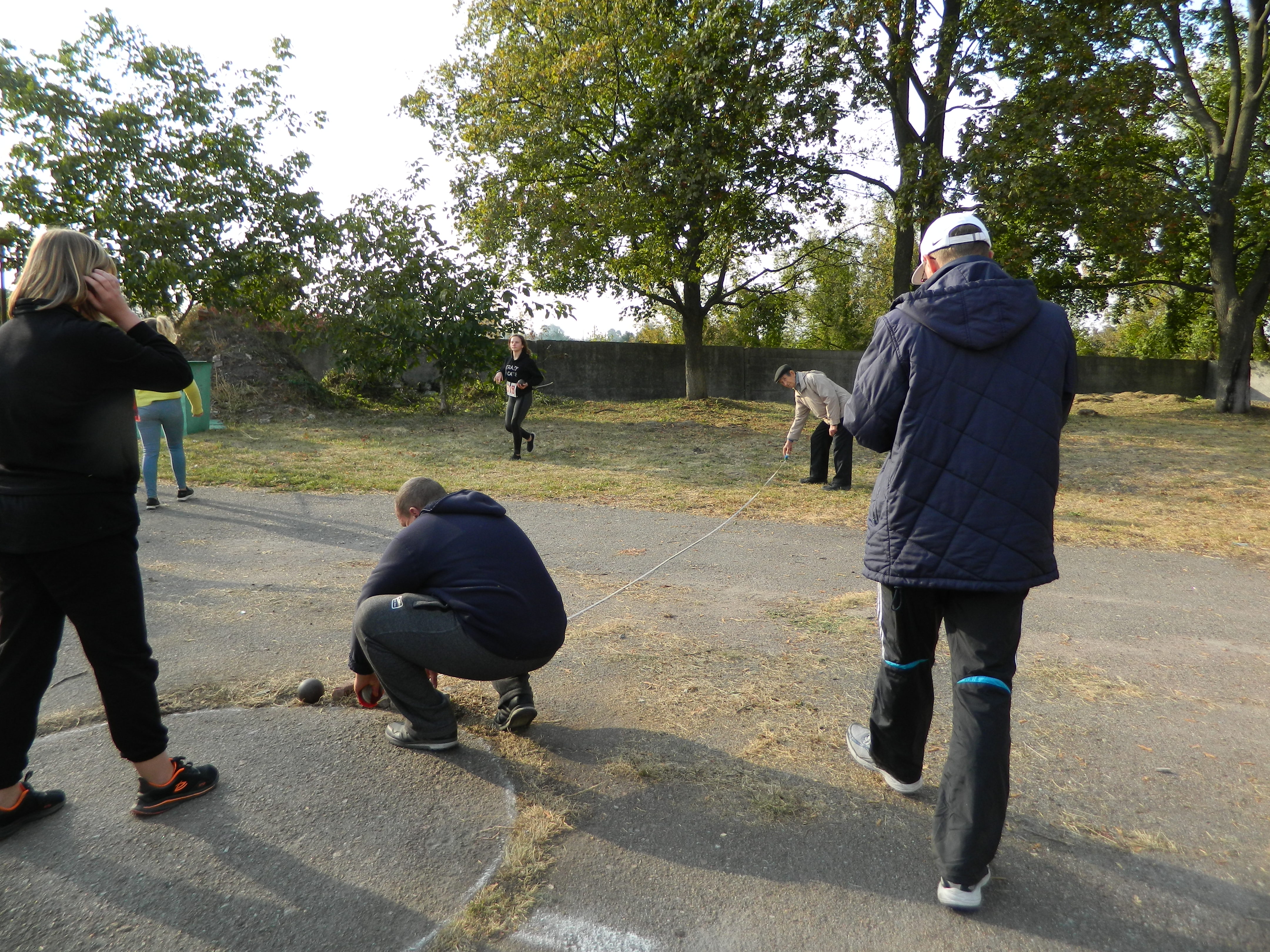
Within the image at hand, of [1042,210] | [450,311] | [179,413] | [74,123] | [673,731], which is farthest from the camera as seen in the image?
[450,311]

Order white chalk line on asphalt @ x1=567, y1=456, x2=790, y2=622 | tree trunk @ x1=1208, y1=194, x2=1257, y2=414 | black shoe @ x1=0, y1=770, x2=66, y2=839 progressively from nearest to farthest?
1. black shoe @ x1=0, y1=770, x2=66, y2=839
2. white chalk line on asphalt @ x1=567, y1=456, x2=790, y2=622
3. tree trunk @ x1=1208, y1=194, x2=1257, y2=414

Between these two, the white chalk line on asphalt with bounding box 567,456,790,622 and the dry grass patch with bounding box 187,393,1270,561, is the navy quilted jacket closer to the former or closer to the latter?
the white chalk line on asphalt with bounding box 567,456,790,622

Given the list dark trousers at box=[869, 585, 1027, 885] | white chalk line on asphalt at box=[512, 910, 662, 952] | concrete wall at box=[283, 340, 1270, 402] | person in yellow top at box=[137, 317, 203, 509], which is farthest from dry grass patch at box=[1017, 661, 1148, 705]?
concrete wall at box=[283, 340, 1270, 402]

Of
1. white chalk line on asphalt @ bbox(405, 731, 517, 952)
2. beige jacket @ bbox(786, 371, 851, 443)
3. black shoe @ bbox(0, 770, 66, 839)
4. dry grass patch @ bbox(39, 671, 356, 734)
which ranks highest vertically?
beige jacket @ bbox(786, 371, 851, 443)

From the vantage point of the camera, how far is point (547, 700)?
156 inches

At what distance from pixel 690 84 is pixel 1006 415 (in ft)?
48.4

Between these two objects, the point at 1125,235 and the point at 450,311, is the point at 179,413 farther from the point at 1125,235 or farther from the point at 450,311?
the point at 1125,235

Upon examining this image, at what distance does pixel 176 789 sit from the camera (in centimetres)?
294

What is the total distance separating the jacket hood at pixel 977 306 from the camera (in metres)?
2.49

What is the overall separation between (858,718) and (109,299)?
3344mm

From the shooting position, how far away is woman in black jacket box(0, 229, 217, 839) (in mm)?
2588

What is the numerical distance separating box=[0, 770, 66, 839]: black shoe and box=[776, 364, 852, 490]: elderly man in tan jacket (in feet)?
25.0

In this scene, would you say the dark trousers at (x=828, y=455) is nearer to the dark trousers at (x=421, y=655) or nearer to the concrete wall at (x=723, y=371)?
the dark trousers at (x=421, y=655)

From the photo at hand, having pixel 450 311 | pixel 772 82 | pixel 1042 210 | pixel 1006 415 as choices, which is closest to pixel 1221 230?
pixel 1042 210
